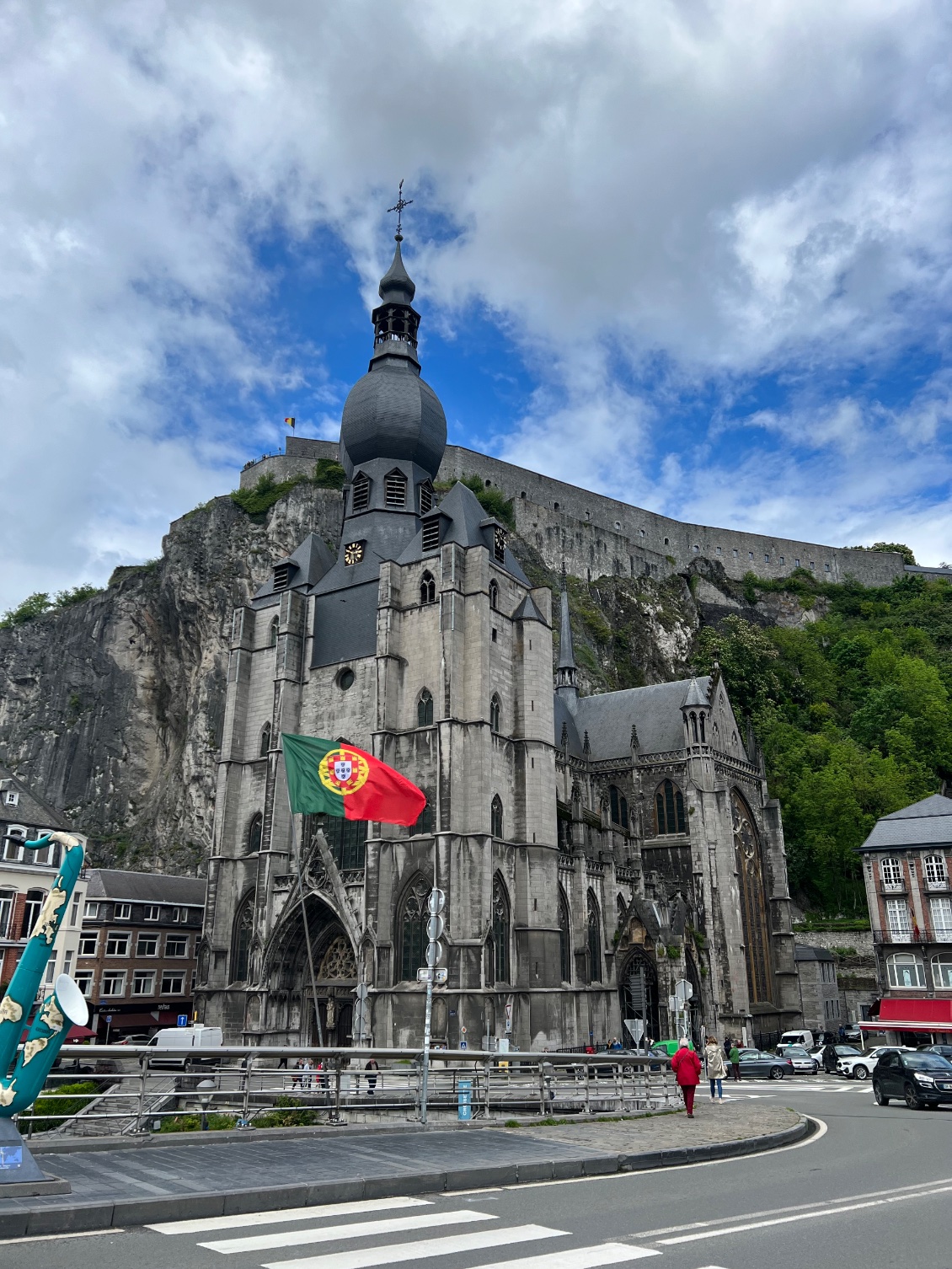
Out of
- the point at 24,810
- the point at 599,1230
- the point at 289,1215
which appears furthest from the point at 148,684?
the point at 599,1230

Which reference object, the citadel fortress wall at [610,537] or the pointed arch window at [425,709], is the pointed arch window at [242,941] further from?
the citadel fortress wall at [610,537]

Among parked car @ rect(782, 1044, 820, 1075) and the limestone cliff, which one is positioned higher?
the limestone cliff

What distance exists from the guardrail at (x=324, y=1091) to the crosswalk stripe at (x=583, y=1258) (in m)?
3.80

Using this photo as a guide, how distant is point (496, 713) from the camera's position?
3338 cm

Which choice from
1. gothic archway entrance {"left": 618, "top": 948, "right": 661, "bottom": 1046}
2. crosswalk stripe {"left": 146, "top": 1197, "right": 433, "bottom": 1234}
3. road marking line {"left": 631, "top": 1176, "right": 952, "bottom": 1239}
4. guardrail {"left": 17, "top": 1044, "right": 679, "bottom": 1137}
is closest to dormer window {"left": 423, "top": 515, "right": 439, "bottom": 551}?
gothic archway entrance {"left": 618, "top": 948, "right": 661, "bottom": 1046}

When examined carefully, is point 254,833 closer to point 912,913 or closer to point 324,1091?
point 324,1091

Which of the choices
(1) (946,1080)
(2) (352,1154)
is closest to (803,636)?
(1) (946,1080)

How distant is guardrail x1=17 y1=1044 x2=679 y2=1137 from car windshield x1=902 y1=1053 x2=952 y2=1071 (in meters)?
5.00

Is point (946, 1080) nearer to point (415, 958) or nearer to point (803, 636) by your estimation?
point (415, 958)

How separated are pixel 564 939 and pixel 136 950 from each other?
65.1ft

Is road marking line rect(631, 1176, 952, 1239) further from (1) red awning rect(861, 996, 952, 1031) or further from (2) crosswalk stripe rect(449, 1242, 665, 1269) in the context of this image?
(1) red awning rect(861, 996, 952, 1031)

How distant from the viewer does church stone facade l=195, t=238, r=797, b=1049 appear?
30.3 m

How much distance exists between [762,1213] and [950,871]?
37.3 m

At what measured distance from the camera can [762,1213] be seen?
7.62m
